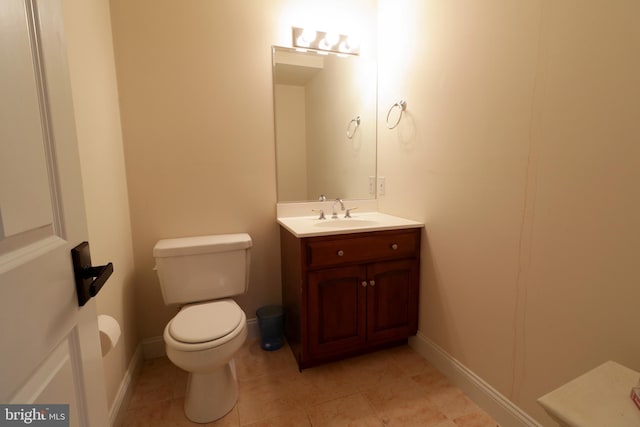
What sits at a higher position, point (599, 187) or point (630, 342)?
point (599, 187)

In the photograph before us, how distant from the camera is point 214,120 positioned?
6.21 feet

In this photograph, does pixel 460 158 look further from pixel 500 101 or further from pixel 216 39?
pixel 216 39

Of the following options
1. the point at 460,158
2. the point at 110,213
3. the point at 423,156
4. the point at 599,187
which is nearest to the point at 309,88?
the point at 423,156

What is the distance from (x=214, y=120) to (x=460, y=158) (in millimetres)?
1459

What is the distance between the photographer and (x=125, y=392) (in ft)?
4.88

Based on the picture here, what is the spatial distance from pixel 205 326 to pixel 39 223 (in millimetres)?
1040

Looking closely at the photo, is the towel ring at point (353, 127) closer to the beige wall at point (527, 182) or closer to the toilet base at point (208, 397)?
the beige wall at point (527, 182)

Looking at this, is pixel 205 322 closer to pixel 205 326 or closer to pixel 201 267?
pixel 205 326

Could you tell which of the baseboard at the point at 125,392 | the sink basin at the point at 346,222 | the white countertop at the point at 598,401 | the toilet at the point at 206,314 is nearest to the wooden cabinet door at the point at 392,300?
the sink basin at the point at 346,222

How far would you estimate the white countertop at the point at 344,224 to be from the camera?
1.64 m

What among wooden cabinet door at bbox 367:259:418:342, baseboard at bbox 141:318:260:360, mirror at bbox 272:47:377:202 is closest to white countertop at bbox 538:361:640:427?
wooden cabinet door at bbox 367:259:418:342

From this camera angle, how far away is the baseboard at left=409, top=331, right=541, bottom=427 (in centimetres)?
130

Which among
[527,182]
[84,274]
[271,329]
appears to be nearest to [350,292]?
[271,329]

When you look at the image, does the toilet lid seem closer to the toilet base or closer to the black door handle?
the toilet base
